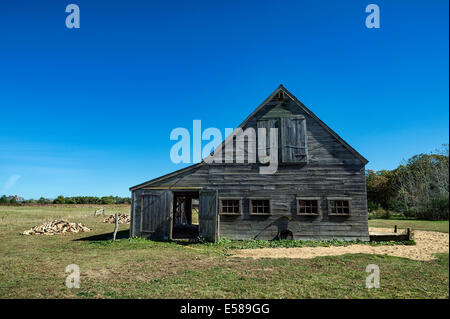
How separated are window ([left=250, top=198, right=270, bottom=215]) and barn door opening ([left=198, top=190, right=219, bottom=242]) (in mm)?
2343

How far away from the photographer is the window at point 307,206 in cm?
1605

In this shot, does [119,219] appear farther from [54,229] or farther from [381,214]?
[381,214]

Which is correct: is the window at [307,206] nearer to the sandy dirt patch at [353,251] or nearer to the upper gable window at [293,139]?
the sandy dirt patch at [353,251]

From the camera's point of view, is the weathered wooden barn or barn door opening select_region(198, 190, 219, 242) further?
barn door opening select_region(198, 190, 219, 242)

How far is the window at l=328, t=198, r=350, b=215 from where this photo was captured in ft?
52.0

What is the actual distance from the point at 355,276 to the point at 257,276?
10.5ft

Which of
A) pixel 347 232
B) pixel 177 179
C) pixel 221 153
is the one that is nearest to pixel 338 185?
pixel 347 232

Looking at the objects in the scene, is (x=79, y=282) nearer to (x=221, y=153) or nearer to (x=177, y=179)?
(x=177, y=179)

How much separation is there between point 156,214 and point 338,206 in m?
11.4

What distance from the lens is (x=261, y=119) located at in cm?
1711

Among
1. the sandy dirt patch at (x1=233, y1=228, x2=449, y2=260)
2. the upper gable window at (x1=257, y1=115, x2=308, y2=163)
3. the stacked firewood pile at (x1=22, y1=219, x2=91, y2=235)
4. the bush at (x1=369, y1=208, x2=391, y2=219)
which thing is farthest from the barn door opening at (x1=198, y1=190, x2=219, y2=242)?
the bush at (x1=369, y1=208, x2=391, y2=219)

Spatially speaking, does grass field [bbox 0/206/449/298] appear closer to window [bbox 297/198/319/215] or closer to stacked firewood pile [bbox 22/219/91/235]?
window [bbox 297/198/319/215]

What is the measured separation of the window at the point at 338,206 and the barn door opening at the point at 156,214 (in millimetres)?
10006

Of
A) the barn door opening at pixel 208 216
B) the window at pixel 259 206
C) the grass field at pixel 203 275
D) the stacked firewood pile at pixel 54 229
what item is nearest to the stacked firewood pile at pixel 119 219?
the stacked firewood pile at pixel 54 229
